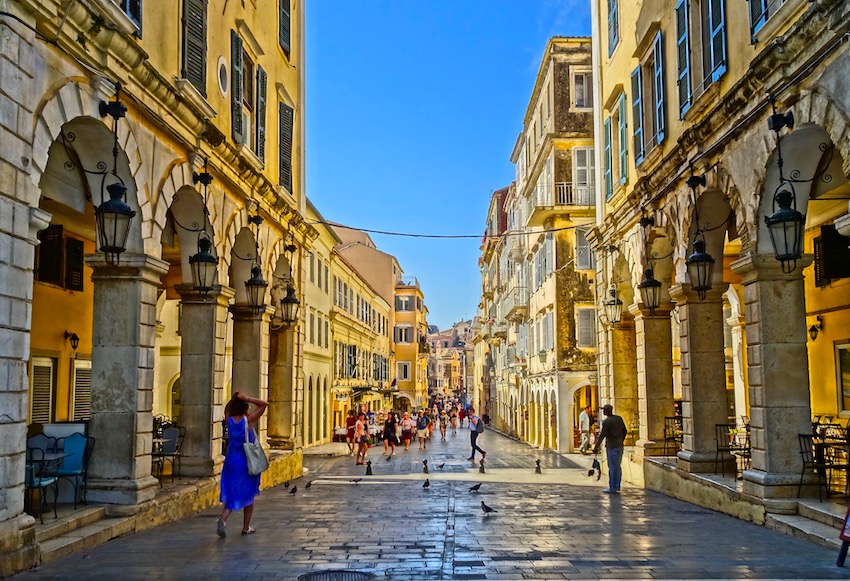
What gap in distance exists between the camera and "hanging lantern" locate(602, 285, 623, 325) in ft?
61.4

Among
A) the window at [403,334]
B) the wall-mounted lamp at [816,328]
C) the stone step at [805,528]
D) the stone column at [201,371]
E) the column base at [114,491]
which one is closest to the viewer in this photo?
the stone step at [805,528]

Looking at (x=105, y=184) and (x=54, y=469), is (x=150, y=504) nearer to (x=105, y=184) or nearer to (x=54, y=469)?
(x=54, y=469)

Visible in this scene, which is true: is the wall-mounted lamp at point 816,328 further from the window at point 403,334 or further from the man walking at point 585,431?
the window at point 403,334

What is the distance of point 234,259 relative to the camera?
56.4 ft

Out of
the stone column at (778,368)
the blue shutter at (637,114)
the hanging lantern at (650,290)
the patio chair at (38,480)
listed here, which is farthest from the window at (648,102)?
the patio chair at (38,480)

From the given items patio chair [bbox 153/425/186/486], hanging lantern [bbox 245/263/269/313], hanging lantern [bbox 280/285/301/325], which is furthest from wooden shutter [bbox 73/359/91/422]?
hanging lantern [bbox 280/285/301/325]

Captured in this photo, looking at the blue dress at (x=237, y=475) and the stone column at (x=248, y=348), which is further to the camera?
the stone column at (x=248, y=348)

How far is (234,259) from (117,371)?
688cm

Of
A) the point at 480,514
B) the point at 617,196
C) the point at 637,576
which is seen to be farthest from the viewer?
the point at 617,196

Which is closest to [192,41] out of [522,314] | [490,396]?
[522,314]

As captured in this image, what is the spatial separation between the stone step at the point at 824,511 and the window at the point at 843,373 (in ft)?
18.9

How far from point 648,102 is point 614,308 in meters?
4.49

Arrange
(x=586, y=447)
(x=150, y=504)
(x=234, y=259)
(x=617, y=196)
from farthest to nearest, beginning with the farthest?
(x=586, y=447) → (x=617, y=196) → (x=234, y=259) → (x=150, y=504)

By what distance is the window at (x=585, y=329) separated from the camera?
32719mm
